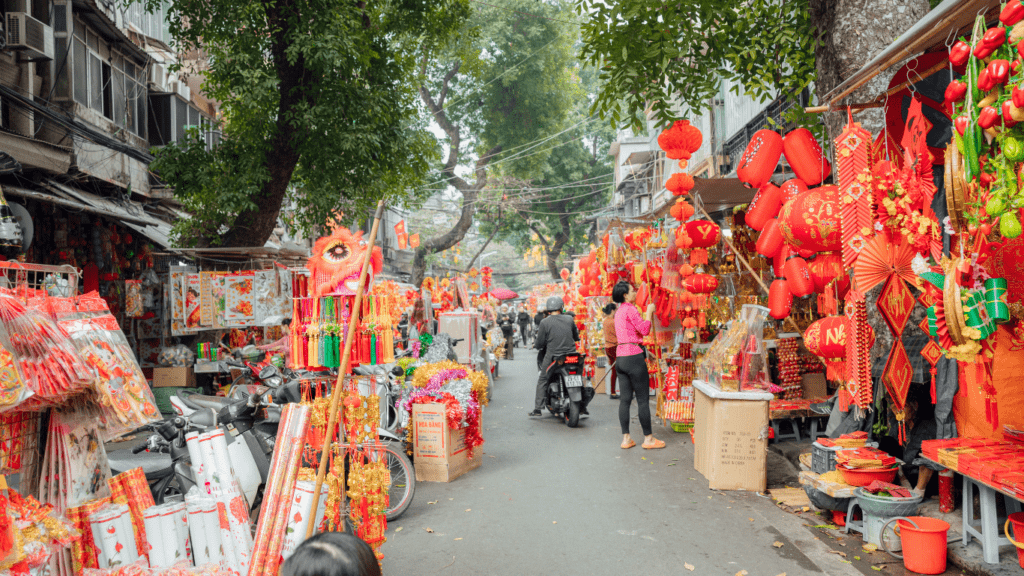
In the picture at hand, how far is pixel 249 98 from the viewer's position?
9.05 meters

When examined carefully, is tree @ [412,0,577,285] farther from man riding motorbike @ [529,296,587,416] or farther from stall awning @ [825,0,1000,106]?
stall awning @ [825,0,1000,106]

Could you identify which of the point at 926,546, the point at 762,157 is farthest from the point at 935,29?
the point at 926,546

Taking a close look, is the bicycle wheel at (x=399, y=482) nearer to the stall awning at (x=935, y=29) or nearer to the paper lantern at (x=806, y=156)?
the paper lantern at (x=806, y=156)

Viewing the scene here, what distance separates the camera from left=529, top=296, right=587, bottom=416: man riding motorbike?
10.5m

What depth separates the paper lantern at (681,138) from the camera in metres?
7.80

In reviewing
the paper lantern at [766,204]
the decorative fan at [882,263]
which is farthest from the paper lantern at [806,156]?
the decorative fan at [882,263]

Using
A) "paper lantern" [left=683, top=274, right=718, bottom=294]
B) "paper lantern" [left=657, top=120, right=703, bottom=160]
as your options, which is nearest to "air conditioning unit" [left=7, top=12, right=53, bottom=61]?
"paper lantern" [left=657, top=120, right=703, bottom=160]

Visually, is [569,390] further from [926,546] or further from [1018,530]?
[1018,530]

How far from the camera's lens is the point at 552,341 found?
10.6 meters

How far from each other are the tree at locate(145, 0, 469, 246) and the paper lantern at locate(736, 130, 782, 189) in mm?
5626

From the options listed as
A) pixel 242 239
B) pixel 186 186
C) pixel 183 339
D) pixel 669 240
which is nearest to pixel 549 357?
pixel 669 240

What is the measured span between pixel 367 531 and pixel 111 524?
1471mm

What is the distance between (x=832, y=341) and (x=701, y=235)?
136 inches

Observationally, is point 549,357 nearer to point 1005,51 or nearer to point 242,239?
point 242,239
